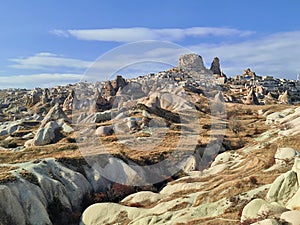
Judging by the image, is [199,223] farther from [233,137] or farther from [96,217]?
[233,137]

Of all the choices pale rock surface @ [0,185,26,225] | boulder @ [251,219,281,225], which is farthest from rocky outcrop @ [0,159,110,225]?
boulder @ [251,219,281,225]

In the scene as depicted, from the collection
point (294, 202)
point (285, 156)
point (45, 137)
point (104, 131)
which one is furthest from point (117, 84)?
point (294, 202)

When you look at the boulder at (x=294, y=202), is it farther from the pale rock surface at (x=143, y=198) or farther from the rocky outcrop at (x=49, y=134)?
the rocky outcrop at (x=49, y=134)

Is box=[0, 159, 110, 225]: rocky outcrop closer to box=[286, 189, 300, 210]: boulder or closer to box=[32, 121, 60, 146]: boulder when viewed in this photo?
box=[286, 189, 300, 210]: boulder

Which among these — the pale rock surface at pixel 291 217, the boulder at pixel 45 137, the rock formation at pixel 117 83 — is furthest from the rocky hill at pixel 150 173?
the rock formation at pixel 117 83

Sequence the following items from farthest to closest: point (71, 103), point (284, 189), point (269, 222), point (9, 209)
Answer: point (71, 103)
point (9, 209)
point (284, 189)
point (269, 222)

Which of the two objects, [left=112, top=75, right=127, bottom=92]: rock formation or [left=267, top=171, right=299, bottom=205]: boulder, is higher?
[left=112, top=75, right=127, bottom=92]: rock formation

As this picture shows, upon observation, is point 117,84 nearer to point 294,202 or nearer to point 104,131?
point 104,131

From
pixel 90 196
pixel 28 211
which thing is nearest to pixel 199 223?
pixel 28 211

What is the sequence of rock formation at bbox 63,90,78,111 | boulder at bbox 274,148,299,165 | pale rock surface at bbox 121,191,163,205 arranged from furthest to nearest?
rock formation at bbox 63,90,78,111, pale rock surface at bbox 121,191,163,205, boulder at bbox 274,148,299,165

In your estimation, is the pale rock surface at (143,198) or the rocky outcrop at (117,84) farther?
the rocky outcrop at (117,84)

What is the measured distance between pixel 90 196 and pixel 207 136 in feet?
124

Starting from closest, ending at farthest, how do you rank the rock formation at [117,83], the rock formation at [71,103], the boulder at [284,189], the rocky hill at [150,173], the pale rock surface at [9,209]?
the boulder at [284,189] → the rocky hill at [150,173] → the pale rock surface at [9,209] → the rock formation at [71,103] → the rock formation at [117,83]

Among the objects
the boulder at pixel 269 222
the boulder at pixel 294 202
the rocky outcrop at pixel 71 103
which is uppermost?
the rocky outcrop at pixel 71 103
